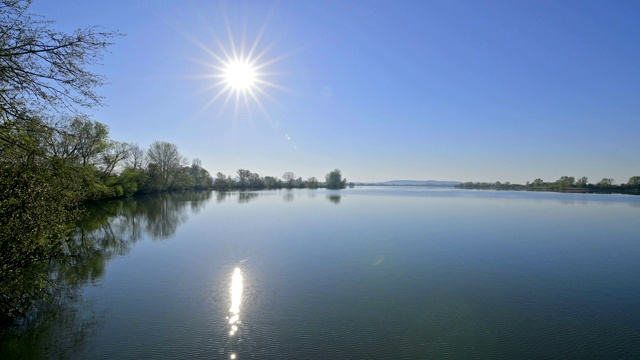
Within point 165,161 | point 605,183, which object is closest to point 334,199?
point 165,161

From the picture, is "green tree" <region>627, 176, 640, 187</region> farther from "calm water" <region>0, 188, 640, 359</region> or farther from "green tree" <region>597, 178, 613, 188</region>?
"calm water" <region>0, 188, 640, 359</region>

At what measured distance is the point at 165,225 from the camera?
20016 millimetres

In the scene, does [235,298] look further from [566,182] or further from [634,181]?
[566,182]

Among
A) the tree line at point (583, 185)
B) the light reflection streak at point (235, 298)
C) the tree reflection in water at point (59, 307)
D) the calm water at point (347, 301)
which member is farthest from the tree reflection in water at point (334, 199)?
the tree line at point (583, 185)

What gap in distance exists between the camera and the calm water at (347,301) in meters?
5.53

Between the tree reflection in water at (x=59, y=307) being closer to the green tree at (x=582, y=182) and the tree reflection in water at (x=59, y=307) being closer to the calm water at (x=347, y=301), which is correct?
the calm water at (x=347, y=301)

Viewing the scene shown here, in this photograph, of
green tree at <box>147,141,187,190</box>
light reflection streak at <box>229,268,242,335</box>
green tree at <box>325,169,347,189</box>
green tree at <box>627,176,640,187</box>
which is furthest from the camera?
green tree at <box>325,169,347,189</box>

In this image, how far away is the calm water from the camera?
5.53 m

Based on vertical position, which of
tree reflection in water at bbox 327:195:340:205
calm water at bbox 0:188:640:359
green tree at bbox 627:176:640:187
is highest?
green tree at bbox 627:176:640:187

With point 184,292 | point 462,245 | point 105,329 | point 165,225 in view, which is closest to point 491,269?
point 462,245

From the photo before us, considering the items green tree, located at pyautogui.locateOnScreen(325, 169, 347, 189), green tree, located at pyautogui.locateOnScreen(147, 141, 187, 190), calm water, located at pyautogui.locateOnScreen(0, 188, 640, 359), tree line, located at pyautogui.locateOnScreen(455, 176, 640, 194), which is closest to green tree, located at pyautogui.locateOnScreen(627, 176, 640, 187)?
tree line, located at pyautogui.locateOnScreen(455, 176, 640, 194)

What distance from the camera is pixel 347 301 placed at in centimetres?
760

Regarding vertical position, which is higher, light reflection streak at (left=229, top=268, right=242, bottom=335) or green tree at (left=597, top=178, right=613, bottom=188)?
green tree at (left=597, top=178, right=613, bottom=188)

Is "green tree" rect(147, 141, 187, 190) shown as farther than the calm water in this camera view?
Yes
